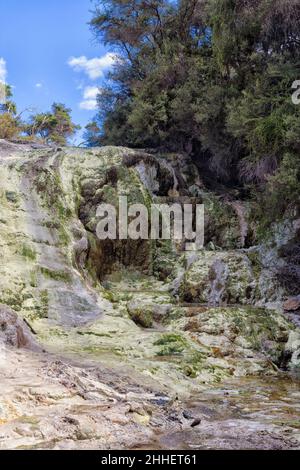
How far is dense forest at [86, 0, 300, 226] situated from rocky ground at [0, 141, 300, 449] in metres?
1.22

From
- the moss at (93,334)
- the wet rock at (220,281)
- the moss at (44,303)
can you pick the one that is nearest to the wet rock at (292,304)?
the wet rock at (220,281)

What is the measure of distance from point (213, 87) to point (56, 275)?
6985 mm

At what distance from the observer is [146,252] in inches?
430

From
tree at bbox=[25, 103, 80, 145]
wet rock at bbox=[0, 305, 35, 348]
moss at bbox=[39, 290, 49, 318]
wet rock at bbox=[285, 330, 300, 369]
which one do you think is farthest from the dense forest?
tree at bbox=[25, 103, 80, 145]

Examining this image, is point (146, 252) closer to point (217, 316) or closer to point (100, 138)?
point (217, 316)

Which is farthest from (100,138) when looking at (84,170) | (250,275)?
(250,275)

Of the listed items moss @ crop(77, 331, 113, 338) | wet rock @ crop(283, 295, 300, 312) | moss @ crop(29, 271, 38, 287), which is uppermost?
moss @ crop(29, 271, 38, 287)

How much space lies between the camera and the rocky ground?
337 centimetres

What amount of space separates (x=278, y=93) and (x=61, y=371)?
7.21 meters

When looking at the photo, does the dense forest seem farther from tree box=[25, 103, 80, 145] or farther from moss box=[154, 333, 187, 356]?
tree box=[25, 103, 80, 145]

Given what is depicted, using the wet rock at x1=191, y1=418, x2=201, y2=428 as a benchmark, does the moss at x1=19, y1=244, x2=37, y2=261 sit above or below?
above

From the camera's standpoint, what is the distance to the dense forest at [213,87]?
9.14m

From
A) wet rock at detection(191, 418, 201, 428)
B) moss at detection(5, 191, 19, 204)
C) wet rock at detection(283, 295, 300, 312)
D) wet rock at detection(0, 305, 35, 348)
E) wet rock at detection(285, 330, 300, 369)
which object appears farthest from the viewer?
moss at detection(5, 191, 19, 204)

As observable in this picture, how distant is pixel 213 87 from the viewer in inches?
492
